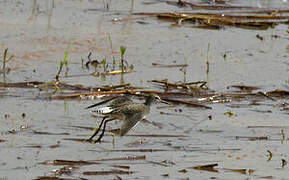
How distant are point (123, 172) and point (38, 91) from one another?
269 cm

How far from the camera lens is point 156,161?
6520 mm

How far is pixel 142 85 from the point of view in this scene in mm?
9031

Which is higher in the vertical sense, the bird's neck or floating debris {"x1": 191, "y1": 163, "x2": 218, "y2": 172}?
the bird's neck

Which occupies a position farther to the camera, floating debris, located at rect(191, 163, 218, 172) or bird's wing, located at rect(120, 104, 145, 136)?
bird's wing, located at rect(120, 104, 145, 136)

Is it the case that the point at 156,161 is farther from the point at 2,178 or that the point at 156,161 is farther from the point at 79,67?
the point at 79,67

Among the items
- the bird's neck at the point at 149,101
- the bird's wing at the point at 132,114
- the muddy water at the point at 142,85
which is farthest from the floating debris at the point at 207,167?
the bird's neck at the point at 149,101

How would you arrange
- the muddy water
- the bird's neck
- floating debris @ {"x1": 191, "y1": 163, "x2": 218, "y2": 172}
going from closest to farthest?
floating debris @ {"x1": 191, "y1": 163, "x2": 218, "y2": 172} → the muddy water → the bird's neck

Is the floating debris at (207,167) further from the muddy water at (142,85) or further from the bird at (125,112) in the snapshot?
the bird at (125,112)

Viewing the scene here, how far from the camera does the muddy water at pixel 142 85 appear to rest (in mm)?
6523

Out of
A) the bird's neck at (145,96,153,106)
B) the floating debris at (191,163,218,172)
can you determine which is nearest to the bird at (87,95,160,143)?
the bird's neck at (145,96,153,106)

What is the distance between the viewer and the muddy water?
6523 mm

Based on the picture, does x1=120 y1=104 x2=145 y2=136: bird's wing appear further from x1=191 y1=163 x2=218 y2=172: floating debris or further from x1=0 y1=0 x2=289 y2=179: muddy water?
x1=191 y1=163 x2=218 y2=172: floating debris

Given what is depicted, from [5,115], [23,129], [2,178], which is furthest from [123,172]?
[5,115]

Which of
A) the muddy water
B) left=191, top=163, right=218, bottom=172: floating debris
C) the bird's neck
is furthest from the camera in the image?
the bird's neck
